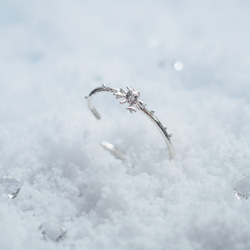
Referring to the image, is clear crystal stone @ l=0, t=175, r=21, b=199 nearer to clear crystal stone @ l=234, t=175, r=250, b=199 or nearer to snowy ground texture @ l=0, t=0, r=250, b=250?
snowy ground texture @ l=0, t=0, r=250, b=250

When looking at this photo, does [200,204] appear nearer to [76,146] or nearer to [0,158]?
[76,146]

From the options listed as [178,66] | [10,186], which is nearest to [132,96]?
[10,186]

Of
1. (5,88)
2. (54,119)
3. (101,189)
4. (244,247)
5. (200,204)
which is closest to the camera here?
(244,247)

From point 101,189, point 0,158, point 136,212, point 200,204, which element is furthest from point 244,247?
point 0,158

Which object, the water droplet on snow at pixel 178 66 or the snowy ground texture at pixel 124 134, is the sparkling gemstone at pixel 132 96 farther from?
the water droplet on snow at pixel 178 66

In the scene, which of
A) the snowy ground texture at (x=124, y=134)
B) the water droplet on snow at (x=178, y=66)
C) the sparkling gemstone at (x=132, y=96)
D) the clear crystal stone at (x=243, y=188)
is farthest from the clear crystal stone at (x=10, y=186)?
the water droplet on snow at (x=178, y=66)

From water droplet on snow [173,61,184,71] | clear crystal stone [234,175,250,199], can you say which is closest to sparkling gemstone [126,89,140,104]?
clear crystal stone [234,175,250,199]

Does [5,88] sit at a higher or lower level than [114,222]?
higher

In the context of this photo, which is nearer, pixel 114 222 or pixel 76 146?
pixel 114 222
